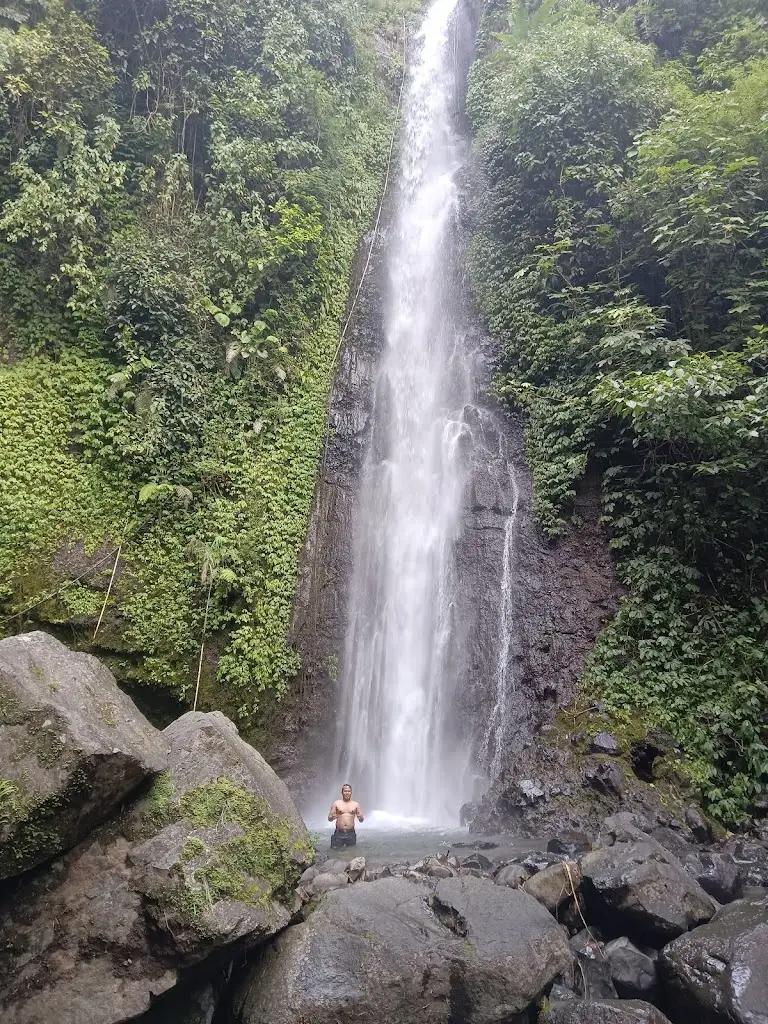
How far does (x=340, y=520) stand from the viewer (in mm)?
11141

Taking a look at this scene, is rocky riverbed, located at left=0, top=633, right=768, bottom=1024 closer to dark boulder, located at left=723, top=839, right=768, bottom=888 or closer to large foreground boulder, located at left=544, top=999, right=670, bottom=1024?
large foreground boulder, located at left=544, top=999, right=670, bottom=1024

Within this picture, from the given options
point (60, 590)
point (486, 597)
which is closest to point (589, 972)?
point (486, 597)

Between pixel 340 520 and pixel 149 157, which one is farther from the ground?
pixel 149 157

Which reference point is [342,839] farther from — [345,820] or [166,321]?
[166,321]

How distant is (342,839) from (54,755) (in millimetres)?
4206

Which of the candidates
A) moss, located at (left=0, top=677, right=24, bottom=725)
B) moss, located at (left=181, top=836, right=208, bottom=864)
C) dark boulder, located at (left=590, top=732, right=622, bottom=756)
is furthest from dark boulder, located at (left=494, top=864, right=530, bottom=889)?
moss, located at (left=0, top=677, right=24, bottom=725)

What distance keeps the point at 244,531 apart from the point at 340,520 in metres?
1.95

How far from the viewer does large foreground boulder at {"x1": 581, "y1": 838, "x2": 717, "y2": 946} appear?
491cm

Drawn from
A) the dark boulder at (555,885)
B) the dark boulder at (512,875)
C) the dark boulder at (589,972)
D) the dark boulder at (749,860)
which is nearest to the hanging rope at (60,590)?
the dark boulder at (512,875)

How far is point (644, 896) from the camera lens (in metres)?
4.99

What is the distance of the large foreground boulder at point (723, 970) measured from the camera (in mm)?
4070

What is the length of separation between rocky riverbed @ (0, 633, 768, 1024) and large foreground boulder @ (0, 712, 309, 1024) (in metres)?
0.01

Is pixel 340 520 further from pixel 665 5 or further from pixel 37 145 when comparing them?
pixel 665 5

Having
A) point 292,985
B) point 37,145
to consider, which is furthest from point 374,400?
point 292,985
